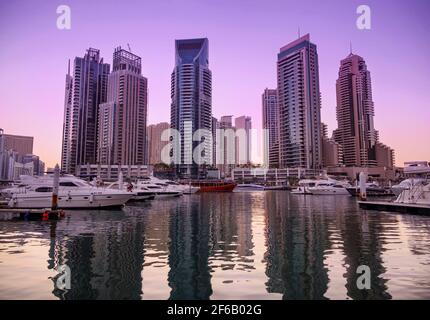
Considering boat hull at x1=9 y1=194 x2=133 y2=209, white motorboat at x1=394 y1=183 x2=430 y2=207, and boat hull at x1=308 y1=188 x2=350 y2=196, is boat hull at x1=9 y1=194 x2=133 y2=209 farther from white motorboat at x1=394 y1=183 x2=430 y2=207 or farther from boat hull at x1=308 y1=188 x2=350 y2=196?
boat hull at x1=308 y1=188 x2=350 y2=196

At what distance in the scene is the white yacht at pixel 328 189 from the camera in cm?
9431

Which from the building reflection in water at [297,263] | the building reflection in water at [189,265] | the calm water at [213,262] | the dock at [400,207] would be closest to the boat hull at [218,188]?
the dock at [400,207]

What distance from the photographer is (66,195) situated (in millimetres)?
37188

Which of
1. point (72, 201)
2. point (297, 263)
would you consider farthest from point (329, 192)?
point (297, 263)

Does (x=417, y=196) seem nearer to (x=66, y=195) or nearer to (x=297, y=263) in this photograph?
(x=297, y=263)

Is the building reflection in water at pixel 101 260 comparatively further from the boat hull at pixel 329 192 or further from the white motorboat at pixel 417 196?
the boat hull at pixel 329 192

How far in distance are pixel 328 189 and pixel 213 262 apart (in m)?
87.9

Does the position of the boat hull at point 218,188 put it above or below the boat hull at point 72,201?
below

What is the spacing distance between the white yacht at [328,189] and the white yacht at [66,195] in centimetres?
7033

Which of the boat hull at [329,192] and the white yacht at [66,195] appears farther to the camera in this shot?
the boat hull at [329,192]

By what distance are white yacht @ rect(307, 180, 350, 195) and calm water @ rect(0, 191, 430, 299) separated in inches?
2902

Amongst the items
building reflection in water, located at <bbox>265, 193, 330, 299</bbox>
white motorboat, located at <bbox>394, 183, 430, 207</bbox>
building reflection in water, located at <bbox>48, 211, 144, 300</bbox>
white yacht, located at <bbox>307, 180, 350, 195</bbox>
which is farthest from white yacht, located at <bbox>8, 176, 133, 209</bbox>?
white yacht, located at <bbox>307, 180, 350, 195</bbox>
